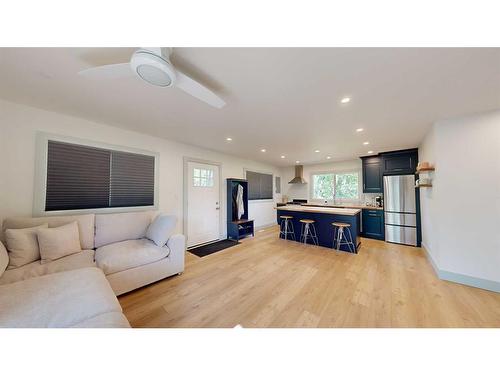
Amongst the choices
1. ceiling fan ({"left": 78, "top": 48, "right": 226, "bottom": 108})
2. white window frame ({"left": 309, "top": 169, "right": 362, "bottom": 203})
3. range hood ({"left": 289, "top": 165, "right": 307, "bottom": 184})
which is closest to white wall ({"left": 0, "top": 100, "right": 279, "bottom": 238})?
ceiling fan ({"left": 78, "top": 48, "right": 226, "bottom": 108})

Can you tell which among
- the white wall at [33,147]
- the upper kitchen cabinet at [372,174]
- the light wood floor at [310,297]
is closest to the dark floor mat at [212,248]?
the light wood floor at [310,297]

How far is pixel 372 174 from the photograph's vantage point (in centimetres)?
475

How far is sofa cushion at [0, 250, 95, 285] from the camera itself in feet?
5.14

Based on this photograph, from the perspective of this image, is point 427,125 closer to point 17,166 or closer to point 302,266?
point 302,266

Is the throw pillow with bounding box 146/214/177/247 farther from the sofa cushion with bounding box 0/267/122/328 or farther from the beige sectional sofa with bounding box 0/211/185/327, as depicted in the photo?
the sofa cushion with bounding box 0/267/122/328

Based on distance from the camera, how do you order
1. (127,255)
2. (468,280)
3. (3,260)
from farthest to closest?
(468,280)
(127,255)
(3,260)

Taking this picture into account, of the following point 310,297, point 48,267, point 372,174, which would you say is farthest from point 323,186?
point 48,267

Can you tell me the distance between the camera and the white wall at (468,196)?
2215mm

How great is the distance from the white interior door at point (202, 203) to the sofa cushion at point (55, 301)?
2.53 meters

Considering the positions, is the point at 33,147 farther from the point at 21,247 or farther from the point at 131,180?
the point at 21,247

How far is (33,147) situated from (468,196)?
5.94 m
